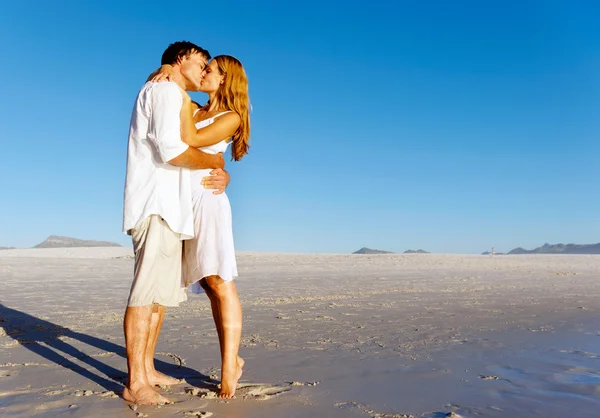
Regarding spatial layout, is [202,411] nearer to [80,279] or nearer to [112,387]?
[112,387]

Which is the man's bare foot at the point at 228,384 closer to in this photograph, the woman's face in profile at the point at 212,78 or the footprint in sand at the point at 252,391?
the footprint in sand at the point at 252,391

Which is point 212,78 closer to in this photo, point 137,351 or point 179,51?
point 179,51

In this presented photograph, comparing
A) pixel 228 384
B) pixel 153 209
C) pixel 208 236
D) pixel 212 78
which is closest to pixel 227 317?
pixel 228 384

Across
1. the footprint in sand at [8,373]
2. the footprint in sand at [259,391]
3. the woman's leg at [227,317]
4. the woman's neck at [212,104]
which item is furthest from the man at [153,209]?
the footprint in sand at [8,373]

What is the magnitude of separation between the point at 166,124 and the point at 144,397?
154 cm

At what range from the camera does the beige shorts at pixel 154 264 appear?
297 centimetres

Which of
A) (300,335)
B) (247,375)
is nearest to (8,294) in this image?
(300,335)

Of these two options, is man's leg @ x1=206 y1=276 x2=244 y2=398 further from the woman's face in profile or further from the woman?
the woman's face in profile

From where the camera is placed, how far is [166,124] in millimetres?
2910

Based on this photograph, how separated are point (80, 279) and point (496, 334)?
1003cm

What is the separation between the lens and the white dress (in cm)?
310

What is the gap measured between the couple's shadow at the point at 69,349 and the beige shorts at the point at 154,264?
0.65 meters

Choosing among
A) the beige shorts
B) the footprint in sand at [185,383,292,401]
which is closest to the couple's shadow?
the footprint in sand at [185,383,292,401]

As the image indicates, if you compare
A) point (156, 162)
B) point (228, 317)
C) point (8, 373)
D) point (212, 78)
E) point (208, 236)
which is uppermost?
point (212, 78)
